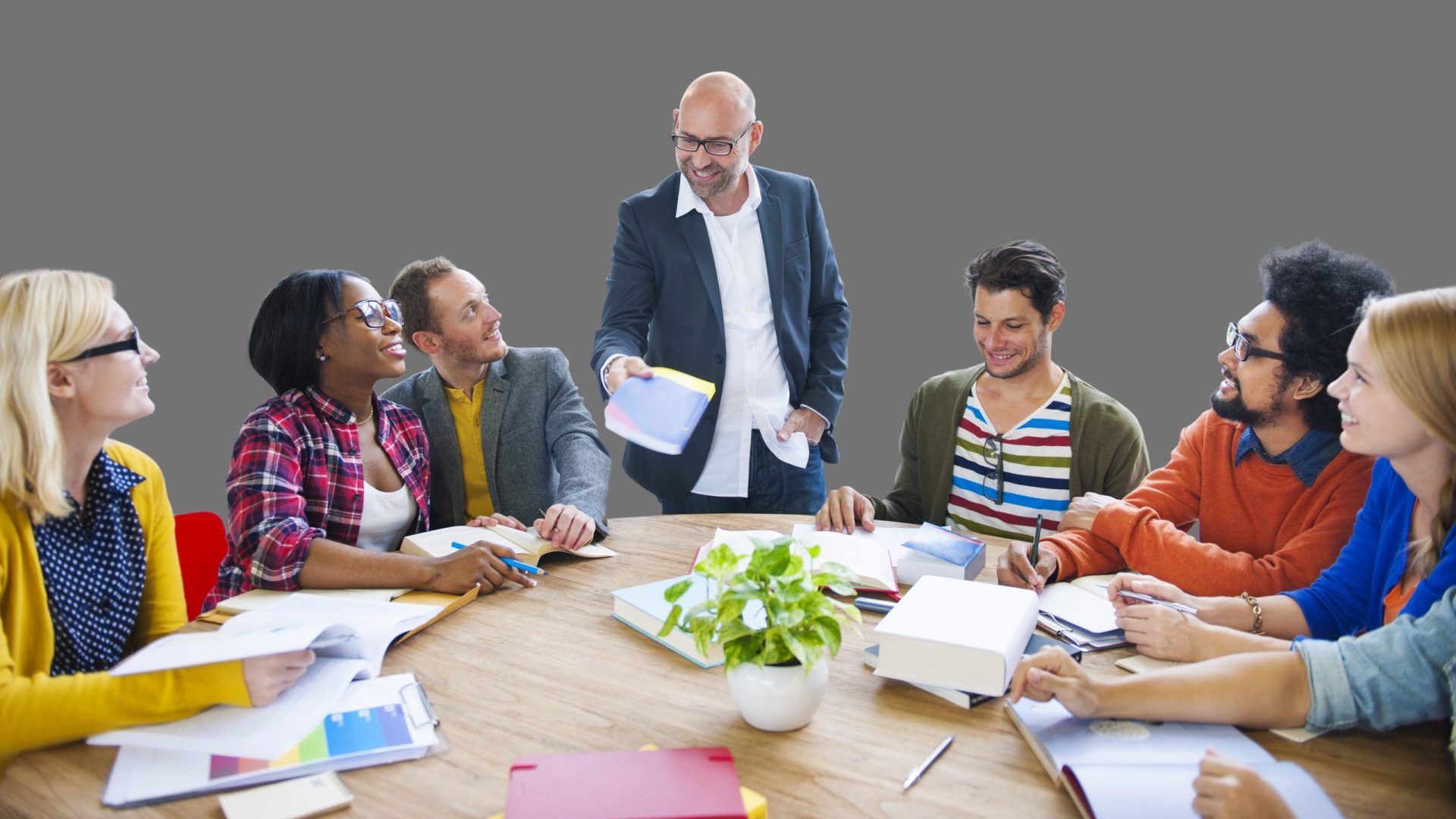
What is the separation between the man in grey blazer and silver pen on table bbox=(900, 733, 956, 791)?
1628mm

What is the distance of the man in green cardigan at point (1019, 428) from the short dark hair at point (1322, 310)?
2.06 ft

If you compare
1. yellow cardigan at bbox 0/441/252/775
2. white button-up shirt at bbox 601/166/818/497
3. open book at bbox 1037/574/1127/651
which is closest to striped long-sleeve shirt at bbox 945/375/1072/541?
open book at bbox 1037/574/1127/651

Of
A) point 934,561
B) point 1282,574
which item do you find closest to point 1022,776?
point 934,561

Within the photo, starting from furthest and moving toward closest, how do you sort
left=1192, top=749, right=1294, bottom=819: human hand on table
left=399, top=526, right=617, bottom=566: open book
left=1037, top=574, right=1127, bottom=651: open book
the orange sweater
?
1. left=399, top=526, right=617, bottom=566: open book
2. the orange sweater
3. left=1037, top=574, right=1127, bottom=651: open book
4. left=1192, top=749, right=1294, bottom=819: human hand on table

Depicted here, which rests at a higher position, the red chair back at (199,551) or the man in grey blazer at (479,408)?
the man in grey blazer at (479,408)

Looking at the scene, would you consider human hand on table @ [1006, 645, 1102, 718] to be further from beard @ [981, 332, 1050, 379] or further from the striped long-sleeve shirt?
beard @ [981, 332, 1050, 379]

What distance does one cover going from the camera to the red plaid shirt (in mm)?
2186

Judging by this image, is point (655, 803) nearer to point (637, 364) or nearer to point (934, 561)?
point (934, 561)

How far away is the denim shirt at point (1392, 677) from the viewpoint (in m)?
1.53

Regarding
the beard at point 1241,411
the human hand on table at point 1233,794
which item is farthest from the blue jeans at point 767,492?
the human hand on table at point 1233,794

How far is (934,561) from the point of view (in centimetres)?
227

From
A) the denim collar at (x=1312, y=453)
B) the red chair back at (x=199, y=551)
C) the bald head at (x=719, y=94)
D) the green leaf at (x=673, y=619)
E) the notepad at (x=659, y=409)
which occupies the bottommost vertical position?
the red chair back at (x=199, y=551)

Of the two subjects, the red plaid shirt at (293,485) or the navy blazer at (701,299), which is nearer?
the red plaid shirt at (293,485)

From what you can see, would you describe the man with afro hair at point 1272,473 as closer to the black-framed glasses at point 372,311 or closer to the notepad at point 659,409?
the notepad at point 659,409
